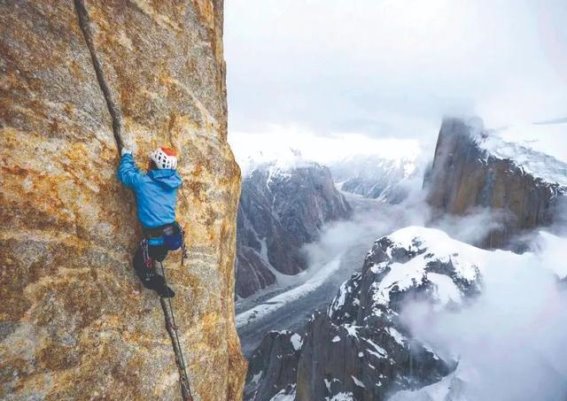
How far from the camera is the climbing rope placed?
8.94 m

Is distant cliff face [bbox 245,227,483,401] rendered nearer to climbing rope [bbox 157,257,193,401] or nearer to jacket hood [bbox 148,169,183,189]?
→ climbing rope [bbox 157,257,193,401]

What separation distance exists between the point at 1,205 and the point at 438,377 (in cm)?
6593

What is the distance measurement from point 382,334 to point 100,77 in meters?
66.8

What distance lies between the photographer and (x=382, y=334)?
6569cm

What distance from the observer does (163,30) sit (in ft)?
31.8

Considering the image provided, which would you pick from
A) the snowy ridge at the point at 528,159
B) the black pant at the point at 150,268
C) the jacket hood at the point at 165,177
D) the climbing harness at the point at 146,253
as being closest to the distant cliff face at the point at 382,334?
the snowy ridge at the point at 528,159

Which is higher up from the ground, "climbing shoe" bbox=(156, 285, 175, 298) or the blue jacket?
the blue jacket

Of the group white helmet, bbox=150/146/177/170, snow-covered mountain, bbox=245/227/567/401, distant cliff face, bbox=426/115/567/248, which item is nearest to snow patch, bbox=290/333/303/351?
snow-covered mountain, bbox=245/227/567/401

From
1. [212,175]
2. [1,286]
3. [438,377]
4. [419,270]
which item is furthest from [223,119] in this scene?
[419,270]

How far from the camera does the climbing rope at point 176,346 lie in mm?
8938

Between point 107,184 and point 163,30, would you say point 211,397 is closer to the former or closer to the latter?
point 107,184

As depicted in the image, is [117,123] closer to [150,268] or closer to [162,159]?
[162,159]

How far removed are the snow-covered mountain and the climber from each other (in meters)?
55.2

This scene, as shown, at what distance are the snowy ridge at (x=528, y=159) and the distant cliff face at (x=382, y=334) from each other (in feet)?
106
